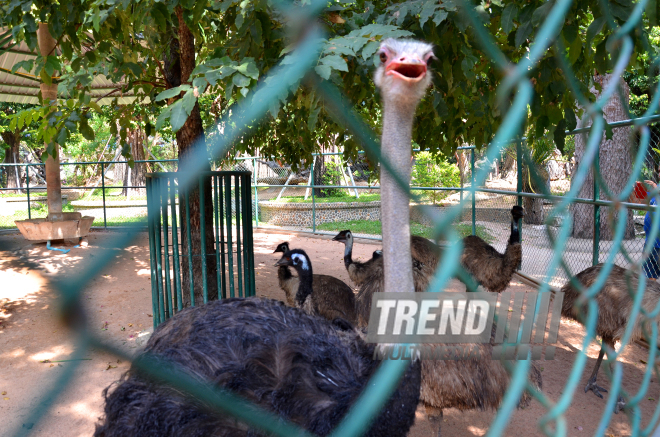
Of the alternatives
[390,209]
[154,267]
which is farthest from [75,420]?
[390,209]

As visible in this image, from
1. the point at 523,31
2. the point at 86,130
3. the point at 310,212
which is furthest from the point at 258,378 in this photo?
the point at 310,212

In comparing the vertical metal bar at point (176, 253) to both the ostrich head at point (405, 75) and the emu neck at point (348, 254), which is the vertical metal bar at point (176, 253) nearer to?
the ostrich head at point (405, 75)

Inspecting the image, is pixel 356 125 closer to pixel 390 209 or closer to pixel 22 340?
pixel 390 209

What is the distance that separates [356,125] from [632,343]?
15.3 feet

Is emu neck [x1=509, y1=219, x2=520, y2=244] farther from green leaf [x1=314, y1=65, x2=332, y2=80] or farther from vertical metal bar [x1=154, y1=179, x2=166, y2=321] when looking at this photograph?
green leaf [x1=314, y1=65, x2=332, y2=80]

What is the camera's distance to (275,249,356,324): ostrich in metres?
4.79

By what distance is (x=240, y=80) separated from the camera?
1927mm

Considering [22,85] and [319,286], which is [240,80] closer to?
[319,286]

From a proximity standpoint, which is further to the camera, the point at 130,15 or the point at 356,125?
the point at 130,15

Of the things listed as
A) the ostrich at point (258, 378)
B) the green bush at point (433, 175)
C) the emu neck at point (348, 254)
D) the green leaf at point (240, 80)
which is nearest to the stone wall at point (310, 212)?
the green bush at point (433, 175)

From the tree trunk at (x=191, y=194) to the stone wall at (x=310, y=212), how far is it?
803cm

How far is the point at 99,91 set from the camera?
995 centimetres

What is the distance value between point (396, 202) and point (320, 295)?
362 cm

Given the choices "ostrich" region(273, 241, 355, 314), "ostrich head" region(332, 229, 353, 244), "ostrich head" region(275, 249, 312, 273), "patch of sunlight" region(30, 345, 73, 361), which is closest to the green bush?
"ostrich head" region(332, 229, 353, 244)
